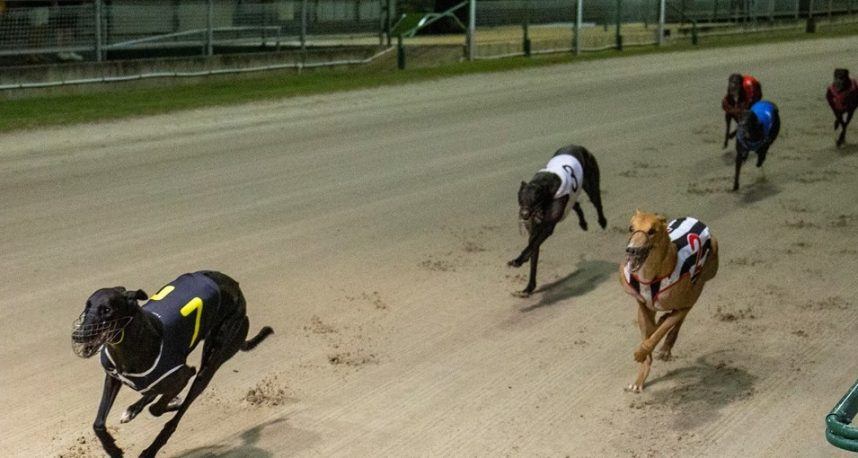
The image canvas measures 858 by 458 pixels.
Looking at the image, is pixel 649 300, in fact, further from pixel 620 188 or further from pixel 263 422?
pixel 620 188

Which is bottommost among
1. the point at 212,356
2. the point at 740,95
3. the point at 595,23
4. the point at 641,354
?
the point at 641,354

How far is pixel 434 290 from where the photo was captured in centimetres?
Answer: 675

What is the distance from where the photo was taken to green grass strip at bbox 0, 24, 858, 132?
42.7 ft

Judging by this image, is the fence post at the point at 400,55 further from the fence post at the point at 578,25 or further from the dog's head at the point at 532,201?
the dog's head at the point at 532,201

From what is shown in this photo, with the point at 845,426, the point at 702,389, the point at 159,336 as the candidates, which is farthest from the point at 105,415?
the point at 702,389

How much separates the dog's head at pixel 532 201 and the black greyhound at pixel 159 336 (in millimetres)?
2253

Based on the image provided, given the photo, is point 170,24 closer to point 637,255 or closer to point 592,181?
point 592,181

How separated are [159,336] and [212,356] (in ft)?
1.49

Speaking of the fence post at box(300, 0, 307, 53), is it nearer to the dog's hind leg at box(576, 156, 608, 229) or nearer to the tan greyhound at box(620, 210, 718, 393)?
the dog's hind leg at box(576, 156, 608, 229)

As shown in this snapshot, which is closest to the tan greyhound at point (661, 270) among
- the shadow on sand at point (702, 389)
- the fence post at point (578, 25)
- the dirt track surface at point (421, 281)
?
the shadow on sand at point (702, 389)

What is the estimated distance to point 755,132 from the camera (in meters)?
9.77

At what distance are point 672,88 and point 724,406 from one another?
42.6 feet

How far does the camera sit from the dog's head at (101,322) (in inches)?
145

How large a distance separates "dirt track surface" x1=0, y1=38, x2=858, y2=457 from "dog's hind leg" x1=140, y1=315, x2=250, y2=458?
12.9 inches
